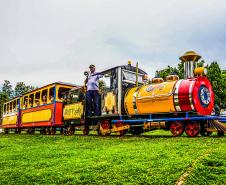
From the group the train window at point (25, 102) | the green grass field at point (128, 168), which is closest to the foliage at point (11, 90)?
the train window at point (25, 102)

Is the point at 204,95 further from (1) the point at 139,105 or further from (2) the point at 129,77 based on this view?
(2) the point at 129,77

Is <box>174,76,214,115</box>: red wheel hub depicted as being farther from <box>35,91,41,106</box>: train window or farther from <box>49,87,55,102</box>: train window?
<box>35,91,41,106</box>: train window

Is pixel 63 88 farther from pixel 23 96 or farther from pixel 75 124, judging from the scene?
pixel 23 96

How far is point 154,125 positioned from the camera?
9.77 m

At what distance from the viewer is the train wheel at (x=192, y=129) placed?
8.70 m

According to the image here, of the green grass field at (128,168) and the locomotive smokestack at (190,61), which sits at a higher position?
the locomotive smokestack at (190,61)

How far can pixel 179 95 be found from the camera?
8953 millimetres

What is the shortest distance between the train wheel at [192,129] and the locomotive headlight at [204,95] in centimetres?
82

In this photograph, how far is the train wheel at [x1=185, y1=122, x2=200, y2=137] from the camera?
870cm

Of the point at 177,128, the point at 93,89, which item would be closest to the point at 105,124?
the point at 93,89

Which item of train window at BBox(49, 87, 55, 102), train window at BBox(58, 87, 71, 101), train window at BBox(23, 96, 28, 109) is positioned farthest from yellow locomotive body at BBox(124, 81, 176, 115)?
train window at BBox(23, 96, 28, 109)

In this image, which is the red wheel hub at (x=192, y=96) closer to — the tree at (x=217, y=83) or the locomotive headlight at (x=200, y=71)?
the locomotive headlight at (x=200, y=71)

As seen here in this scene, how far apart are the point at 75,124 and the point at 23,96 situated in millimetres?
8691

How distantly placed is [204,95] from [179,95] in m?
0.98
